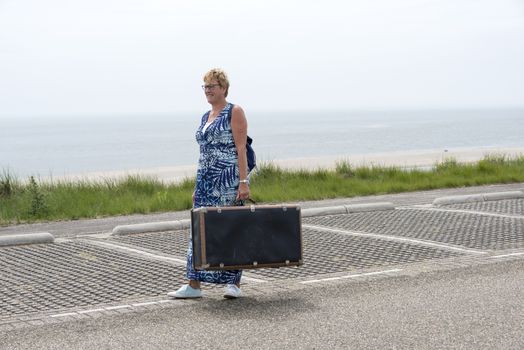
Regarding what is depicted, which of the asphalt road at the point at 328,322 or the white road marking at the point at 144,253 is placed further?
the white road marking at the point at 144,253

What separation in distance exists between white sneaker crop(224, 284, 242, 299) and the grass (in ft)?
26.0

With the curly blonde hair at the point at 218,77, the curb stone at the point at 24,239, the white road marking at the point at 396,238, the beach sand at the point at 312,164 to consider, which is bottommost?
the beach sand at the point at 312,164

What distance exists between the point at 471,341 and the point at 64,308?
10.8ft

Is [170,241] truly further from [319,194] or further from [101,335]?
[319,194]

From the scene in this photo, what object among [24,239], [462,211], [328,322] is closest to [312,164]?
[462,211]

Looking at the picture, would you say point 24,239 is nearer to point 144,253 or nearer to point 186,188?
point 144,253

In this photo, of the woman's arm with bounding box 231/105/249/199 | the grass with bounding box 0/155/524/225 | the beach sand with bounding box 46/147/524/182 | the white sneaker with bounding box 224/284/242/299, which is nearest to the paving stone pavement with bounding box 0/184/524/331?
the white sneaker with bounding box 224/284/242/299

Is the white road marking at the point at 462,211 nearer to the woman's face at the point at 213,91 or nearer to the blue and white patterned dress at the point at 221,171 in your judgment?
the blue and white patterned dress at the point at 221,171

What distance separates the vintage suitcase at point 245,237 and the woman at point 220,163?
0.90ft

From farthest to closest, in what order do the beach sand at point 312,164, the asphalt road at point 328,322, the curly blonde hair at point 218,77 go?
the beach sand at point 312,164
the curly blonde hair at point 218,77
the asphalt road at point 328,322

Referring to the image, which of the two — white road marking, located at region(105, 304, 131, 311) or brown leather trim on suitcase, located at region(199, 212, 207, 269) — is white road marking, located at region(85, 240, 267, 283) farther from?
white road marking, located at region(105, 304, 131, 311)

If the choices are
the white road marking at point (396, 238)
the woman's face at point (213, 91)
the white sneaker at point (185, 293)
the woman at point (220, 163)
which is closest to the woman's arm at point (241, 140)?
the woman at point (220, 163)

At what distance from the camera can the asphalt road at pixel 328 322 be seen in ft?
21.5

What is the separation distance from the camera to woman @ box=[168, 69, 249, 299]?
8180 mm
